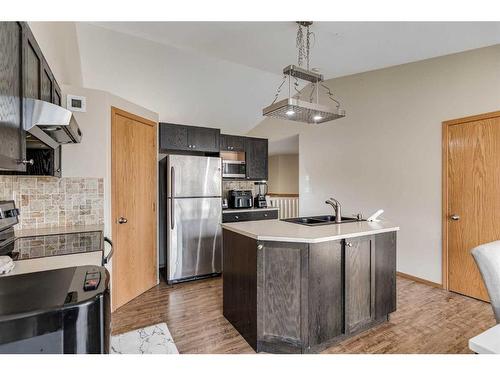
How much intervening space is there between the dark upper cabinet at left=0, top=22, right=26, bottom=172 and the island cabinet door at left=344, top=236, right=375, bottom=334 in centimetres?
207

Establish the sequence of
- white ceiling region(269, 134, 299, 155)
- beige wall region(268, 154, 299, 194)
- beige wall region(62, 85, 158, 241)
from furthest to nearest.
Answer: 1. beige wall region(268, 154, 299, 194)
2. white ceiling region(269, 134, 299, 155)
3. beige wall region(62, 85, 158, 241)

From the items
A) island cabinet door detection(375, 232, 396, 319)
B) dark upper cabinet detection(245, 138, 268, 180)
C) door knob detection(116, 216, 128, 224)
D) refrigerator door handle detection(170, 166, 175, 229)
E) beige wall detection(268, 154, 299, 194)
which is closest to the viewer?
island cabinet door detection(375, 232, 396, 319)

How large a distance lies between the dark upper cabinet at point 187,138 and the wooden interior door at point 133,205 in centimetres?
37

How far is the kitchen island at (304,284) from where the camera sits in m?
1.94

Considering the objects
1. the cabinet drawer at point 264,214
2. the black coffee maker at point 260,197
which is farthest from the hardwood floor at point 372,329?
the black coffee maker at point 260,197

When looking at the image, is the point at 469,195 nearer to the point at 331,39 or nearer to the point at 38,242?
the point at 331,39

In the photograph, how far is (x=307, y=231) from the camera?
2109 millimetres

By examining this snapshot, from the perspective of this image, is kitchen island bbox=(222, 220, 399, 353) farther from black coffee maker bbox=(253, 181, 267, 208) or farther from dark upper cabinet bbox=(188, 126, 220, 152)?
black coffee maker bbox=(253, 181, 267, 208)

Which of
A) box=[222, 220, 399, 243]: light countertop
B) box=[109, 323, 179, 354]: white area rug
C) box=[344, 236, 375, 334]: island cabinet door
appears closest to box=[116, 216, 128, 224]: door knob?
box=[109, 323, 179, 354]: white area rug

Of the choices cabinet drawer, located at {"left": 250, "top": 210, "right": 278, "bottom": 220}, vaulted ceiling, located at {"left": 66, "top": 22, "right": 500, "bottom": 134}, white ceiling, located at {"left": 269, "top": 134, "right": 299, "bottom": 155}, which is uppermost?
vaulted ceiling, located at {"left": 66, "top": 22, "right": 500, "bottom": 134}

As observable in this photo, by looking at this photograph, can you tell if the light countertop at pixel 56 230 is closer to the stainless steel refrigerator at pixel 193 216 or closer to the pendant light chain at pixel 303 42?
the stainless steel refrigerator at pixel 193 216

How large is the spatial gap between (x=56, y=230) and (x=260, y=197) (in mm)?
3111

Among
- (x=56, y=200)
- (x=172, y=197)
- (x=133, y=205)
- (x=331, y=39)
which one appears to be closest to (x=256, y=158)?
(x=172, y=197)

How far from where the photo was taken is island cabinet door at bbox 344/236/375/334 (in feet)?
6.91
